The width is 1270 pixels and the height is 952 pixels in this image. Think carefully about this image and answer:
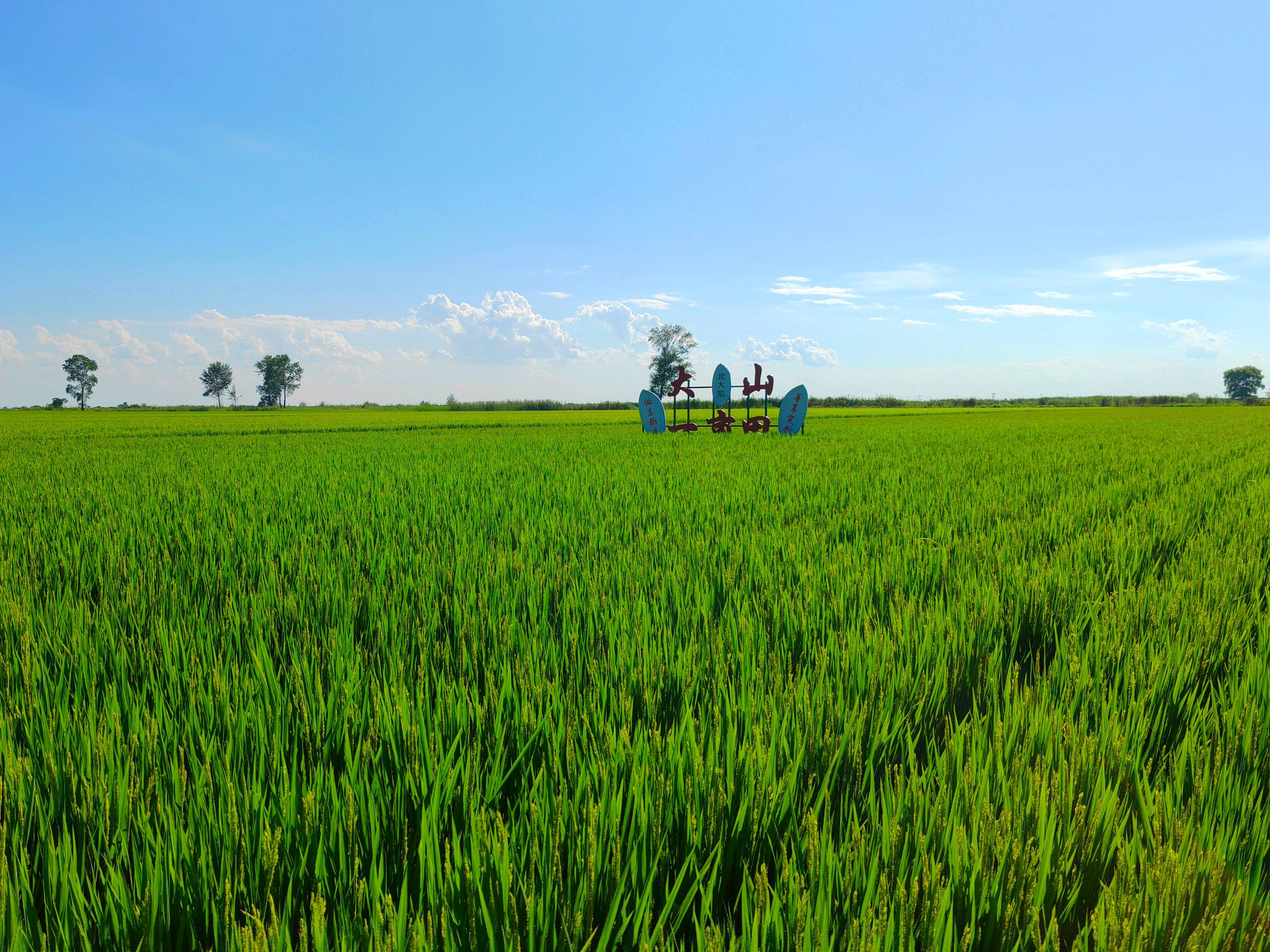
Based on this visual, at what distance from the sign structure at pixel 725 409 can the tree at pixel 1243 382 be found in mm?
130577

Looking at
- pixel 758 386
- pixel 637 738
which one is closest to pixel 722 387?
pixel 758 386

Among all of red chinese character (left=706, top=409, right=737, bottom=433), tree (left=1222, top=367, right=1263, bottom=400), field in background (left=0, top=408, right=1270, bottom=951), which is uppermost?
tree (left=1222, top=367, right=1263, bottom=400)

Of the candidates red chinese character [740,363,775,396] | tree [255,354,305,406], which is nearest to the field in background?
red chinese character [740,363,775,396]

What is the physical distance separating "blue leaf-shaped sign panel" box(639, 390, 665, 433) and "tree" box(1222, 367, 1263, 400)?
132 m

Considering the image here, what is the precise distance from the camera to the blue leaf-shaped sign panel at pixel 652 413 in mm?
15219

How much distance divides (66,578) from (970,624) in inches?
132

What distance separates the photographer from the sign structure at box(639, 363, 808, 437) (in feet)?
44.5

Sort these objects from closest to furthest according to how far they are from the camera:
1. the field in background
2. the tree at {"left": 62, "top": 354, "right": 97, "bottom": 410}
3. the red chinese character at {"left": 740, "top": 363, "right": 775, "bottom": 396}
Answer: the field in background → the red chinese character at {"left": 740, "top": 363, "right": 775, "bottom": 396} → the tree at {"left": 62, "top": 354, "right": 97, "bottom": 410}

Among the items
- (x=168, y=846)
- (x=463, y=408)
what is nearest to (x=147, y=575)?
(x=168, y=846)

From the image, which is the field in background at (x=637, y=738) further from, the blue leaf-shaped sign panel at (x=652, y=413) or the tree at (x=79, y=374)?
the tree at (x=79, y=374)

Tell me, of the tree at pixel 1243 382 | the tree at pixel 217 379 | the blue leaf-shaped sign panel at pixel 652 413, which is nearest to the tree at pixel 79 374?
the tree at pixel 217 379

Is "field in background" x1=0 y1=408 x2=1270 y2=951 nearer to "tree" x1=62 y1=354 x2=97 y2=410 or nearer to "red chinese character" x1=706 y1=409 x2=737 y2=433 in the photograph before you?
"red chinese character" x1=706 y1=409 x2=737 y2=433

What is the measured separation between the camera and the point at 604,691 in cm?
137

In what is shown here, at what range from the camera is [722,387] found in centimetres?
1420
